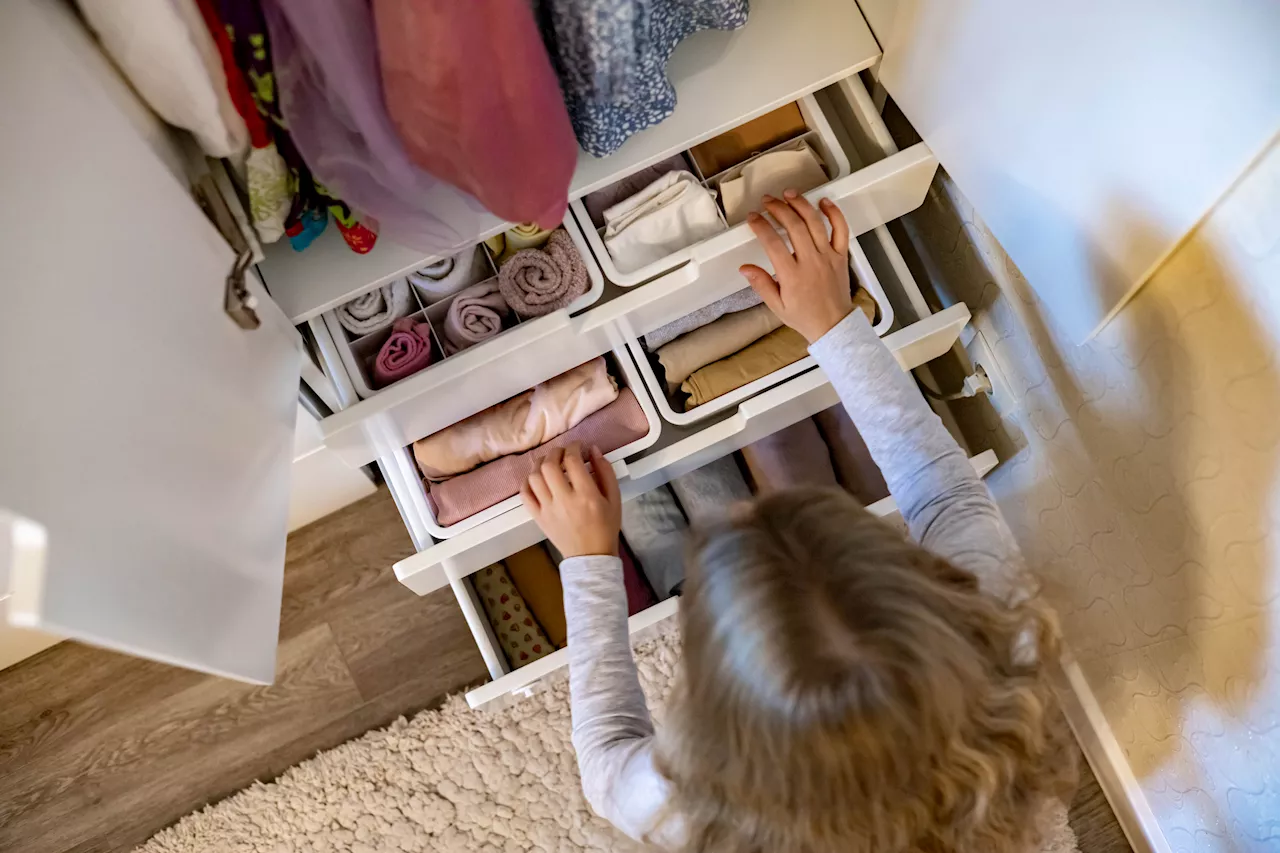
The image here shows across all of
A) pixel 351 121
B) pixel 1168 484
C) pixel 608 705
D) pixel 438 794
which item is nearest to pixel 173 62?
pixel 351 121

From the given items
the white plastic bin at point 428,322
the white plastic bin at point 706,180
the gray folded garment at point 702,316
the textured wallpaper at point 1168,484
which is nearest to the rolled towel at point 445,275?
the white plastic bin at point 428,322

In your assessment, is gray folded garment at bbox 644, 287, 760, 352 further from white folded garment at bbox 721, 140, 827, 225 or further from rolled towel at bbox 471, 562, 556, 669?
rolled towel at bbox 471, 562, 556, 669

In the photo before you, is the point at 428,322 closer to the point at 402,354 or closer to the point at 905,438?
the point at 402,354

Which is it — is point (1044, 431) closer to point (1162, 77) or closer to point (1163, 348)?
point (1163, 348)

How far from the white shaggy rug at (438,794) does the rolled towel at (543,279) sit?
631 millimetres

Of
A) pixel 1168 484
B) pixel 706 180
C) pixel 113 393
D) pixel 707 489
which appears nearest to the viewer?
pixel 113 393

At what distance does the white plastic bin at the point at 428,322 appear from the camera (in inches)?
33.6

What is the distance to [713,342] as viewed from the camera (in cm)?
97

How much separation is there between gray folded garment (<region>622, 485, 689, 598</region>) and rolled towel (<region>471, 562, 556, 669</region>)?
0.53 ft

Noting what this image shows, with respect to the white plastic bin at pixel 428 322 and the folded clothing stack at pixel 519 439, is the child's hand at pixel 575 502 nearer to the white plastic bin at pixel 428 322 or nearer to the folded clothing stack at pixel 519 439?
the folded clothing stack at pixel 519 439

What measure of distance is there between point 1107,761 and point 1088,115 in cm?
94

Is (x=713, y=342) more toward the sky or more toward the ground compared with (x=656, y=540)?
more toward the sky

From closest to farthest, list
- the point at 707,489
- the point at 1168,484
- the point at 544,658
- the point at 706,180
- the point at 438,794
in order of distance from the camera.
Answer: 1. the point at 1168,484
2. the point at 706,180
3. the point at 544,658
4. the point at 707,489
5. the point at 438,794

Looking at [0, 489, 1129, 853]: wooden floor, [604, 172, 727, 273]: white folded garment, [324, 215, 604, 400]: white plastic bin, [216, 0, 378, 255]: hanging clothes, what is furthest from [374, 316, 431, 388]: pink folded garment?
[0, 489, 1129, 853]: wooden floor
